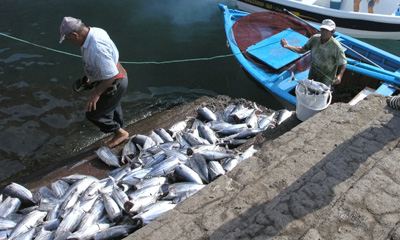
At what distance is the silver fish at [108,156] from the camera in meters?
5.49

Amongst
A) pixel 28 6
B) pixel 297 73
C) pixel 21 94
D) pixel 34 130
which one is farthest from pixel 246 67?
pixel 28 6

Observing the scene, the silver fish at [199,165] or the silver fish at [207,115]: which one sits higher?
the silver fish at [199,165]

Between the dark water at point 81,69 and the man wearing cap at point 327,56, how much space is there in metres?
2.19

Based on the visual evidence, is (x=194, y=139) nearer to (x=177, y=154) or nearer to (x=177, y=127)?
(x=177, y=154)

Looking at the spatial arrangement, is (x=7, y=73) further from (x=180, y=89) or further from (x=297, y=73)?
(x=297, y=73)

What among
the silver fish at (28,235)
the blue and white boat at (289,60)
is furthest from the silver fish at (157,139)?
the blue and white boat at (289,60)

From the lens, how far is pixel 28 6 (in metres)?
13.2

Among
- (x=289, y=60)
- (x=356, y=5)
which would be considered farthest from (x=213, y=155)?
(x=356, y=5)

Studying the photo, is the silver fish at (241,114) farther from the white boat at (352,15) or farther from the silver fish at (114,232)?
the white boat at (352,15)

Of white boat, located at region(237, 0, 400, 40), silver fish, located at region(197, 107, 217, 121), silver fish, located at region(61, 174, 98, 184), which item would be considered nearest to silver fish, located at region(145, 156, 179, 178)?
silver fish, located at region(61, 174, 98, 184)

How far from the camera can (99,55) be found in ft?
15.6

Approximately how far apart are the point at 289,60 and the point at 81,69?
6.19 m

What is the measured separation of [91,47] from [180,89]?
443 cm

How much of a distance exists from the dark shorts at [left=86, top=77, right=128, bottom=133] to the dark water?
148 centimetres
